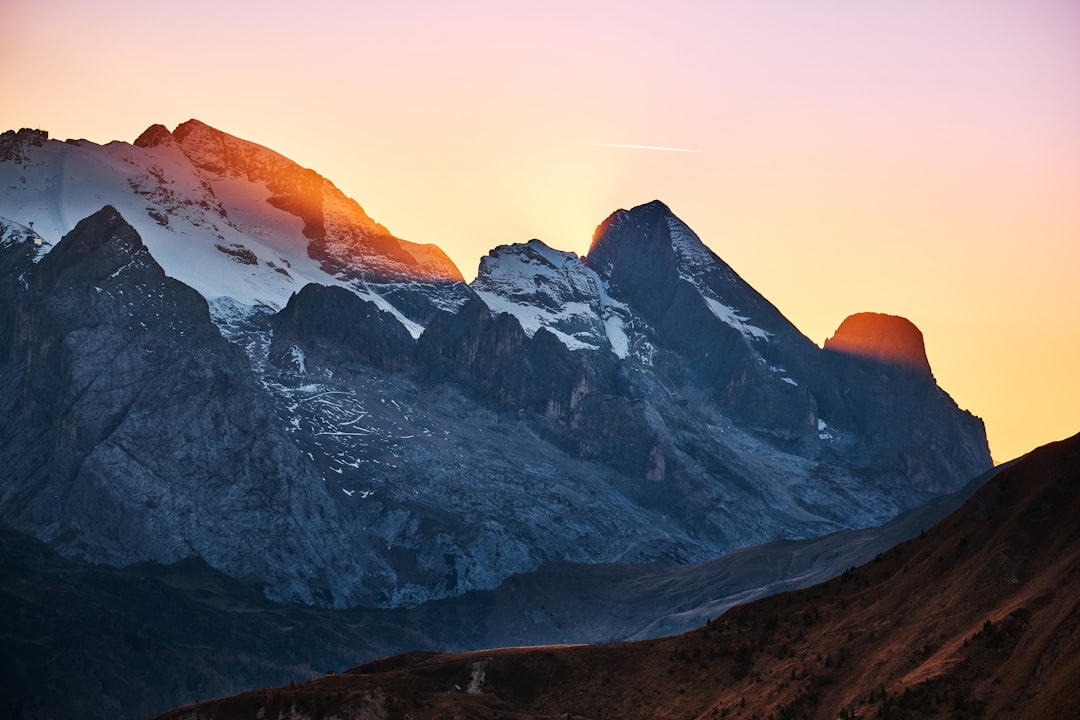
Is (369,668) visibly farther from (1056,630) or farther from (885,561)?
(1056,630)

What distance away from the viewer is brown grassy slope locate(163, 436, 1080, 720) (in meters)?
136

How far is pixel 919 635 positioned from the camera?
151 meters

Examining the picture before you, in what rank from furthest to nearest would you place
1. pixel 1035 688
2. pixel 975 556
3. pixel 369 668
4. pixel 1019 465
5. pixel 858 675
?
pixel 369 668, pixel 1019 465, pixel 975 556, pixel 858 675, pixel 1035 688

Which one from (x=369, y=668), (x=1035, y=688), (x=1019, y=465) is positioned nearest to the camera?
(x=1035, y=688)

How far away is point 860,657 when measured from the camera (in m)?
154

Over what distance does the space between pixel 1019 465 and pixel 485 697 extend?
205 feet

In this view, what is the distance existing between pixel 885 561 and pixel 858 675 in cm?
3157

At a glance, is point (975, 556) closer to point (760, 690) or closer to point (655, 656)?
point (760, 690)

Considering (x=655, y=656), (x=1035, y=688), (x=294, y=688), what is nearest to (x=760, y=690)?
(x=655, y=656)

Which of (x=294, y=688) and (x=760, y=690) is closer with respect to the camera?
(x=760, y=690)

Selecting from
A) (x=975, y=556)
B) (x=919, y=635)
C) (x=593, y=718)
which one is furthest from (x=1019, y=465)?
(x=593, y=718)

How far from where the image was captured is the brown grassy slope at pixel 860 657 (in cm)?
13575

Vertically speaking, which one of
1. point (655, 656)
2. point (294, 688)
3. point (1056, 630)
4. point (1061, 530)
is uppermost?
point (1061, 530)

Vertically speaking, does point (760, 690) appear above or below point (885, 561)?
below
